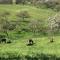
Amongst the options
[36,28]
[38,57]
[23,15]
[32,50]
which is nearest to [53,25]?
[32,50]

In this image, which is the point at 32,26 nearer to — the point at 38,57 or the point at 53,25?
the point at 53,25

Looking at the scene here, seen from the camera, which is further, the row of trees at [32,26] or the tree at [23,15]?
the tree at [23,15]

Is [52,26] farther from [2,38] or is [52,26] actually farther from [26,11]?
[26,11]

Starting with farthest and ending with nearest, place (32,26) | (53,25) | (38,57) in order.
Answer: (32,26), (53,25), (38,57)

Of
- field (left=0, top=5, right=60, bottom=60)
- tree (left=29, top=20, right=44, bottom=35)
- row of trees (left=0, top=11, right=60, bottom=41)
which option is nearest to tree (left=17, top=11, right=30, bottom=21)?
row of trees (left=0, top=11, right=60, bottom=41)

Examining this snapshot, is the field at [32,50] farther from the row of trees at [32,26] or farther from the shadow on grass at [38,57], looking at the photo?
the row of trees at [32,26]

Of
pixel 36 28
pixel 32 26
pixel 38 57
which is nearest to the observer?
pixel 38 57

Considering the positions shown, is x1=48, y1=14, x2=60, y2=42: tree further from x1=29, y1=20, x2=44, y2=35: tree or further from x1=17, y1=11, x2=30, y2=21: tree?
x1=17, y1=11, x2=30, y2=21: tree

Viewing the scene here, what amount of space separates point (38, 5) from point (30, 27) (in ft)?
166

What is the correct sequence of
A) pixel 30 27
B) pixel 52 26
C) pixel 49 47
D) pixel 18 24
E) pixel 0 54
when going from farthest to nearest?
pixel 18 24, pixel 30 27, pixel 52 26, pixel 49 47, pixel 0 54

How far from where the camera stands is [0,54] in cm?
8381

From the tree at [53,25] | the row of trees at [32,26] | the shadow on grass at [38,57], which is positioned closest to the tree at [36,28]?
the row of trees at [32,26]

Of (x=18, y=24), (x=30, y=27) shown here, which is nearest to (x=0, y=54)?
(x=30, y=27)

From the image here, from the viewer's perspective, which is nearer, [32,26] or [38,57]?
[38,57]
